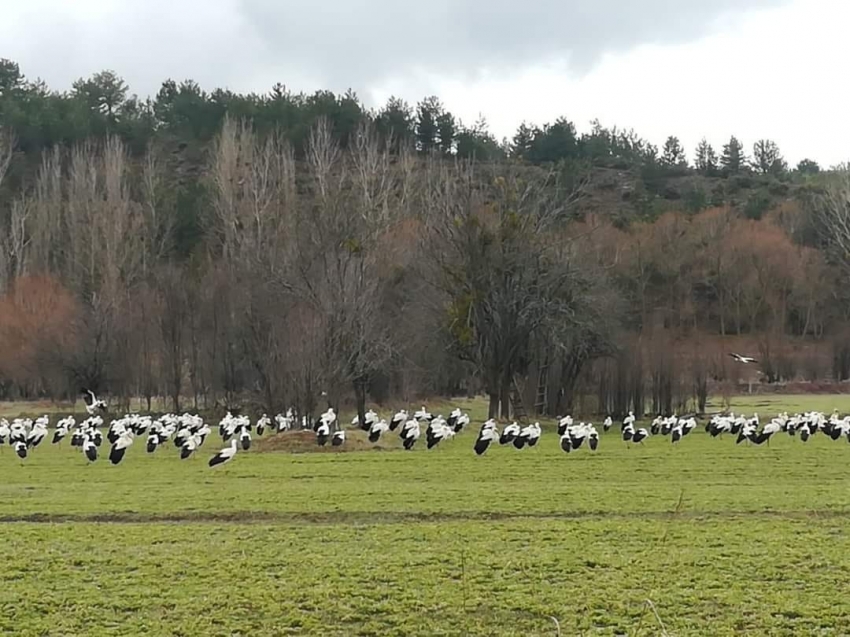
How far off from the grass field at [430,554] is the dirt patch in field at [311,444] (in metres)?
7.68

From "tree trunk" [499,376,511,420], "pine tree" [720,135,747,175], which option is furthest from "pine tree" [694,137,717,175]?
"tree trunk" [499,376,511,420]

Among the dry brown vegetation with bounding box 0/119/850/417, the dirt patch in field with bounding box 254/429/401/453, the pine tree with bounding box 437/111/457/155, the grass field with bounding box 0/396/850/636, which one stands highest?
the pine tree with bounding box 437/111/457/155

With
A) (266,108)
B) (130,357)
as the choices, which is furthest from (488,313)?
(266,108)

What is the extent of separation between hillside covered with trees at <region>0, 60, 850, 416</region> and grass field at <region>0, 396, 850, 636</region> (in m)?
20.7

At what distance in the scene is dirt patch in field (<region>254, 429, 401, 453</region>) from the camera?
30.2 metres

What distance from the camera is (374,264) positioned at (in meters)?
48.1

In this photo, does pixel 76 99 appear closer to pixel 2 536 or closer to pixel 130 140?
pixel 130 140

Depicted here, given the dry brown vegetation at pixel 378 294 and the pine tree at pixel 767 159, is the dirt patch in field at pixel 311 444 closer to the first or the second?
the dry brown vegetation at pixel 378 294

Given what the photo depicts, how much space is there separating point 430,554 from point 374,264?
120 ft

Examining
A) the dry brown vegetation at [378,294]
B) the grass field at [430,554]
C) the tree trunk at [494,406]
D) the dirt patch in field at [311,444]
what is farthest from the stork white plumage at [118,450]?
the tree trunk at [494,406]

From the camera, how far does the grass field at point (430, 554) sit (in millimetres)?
9102

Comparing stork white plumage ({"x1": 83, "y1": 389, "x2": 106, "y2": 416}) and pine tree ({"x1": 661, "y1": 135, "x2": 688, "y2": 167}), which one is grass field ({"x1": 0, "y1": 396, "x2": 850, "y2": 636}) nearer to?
stork white plumage ({"x1": 83, "y1": 389, "x2": 106, "y2": 416})

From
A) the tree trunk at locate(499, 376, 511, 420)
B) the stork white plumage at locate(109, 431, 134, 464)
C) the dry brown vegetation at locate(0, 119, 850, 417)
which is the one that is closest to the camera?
the stork white plumage at locate(109, 431, 134, 464)

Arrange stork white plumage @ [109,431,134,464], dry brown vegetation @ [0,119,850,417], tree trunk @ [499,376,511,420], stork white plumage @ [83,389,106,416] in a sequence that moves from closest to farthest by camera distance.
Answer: stork white plumage @ [109,431,134,464] → dry brown vegetation @ [0,119,850,417] → tree trunk @ [499,376,511,420] → stork white plumage @ [83,389,106,416]
